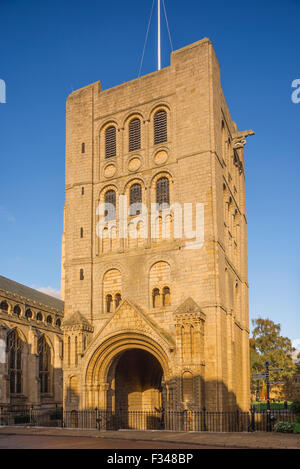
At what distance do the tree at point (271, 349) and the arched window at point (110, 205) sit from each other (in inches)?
1685

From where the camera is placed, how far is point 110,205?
33625 mm

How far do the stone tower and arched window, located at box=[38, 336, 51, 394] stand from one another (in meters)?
20.0

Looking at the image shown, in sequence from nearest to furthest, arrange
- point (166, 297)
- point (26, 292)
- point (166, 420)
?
point (166, 420)
point (166, 297)
point (26, 292)

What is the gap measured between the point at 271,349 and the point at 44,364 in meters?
37.2

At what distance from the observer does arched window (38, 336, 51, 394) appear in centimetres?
5050

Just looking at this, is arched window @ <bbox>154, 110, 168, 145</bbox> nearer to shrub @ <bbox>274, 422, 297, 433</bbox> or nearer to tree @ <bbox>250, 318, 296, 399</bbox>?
shrub @ <bbox>274, 422, 297, 433</bbox>

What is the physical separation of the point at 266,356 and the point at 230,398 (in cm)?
4500

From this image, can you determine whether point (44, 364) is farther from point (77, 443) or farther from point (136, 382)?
point (77, 443)

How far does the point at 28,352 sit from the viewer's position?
47281mm

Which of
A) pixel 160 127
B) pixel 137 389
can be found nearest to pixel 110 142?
pixel 160 127

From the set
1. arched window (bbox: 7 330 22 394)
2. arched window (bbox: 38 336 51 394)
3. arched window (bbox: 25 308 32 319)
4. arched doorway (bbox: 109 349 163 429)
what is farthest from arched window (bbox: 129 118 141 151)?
arched window (bbox: 38 336 51 394)

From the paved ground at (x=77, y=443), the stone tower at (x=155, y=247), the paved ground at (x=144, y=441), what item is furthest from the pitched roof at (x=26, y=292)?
the paved ground at (x=77, y=443)
